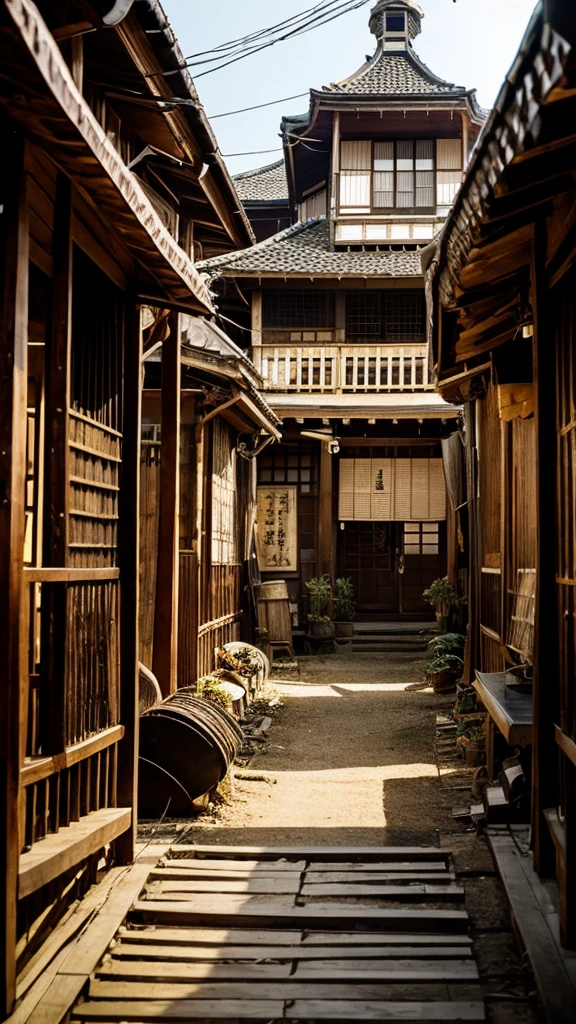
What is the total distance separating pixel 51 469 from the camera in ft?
16.6

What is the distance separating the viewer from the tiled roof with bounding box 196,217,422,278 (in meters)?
21.0

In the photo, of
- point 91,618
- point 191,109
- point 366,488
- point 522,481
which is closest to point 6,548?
point 91,618

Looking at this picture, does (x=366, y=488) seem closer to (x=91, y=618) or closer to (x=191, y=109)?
(x=191, y=109)

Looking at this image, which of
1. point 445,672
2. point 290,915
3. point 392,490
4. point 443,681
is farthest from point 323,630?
point 290,915

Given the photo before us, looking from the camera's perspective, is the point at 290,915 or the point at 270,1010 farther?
the point at 290,915

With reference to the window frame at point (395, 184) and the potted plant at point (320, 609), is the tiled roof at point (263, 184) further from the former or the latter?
the potted plant at point (320, 609)

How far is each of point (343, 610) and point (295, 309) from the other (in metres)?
6.99

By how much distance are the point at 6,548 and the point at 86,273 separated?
248 centimetres

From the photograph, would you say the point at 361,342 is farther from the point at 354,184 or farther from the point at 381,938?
the point at 381,938

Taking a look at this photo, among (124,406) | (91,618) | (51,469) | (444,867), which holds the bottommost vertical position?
(444,867)

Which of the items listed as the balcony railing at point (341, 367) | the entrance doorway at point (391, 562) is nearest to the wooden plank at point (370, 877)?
the balcony railing at point (341, 367)

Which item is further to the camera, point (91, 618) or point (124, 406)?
point (124, 406)

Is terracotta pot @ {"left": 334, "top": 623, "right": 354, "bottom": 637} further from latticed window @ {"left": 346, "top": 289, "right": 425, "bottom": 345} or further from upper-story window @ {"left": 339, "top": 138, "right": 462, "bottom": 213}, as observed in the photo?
upper-story window @ {"left": 339, "top": 138, "right": 462, "bottom": 213}

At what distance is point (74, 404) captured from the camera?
5.66 meters
